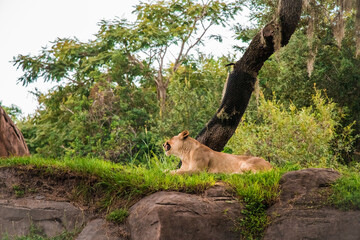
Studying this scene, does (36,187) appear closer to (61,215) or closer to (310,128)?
(61,215)

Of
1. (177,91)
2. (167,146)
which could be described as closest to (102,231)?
(167,146)

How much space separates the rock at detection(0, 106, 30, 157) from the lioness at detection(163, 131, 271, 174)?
4.39 meters

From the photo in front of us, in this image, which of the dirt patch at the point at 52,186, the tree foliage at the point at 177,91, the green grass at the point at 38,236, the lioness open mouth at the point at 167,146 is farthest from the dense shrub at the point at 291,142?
the green grass at the point at 38,236

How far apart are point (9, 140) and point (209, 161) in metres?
5.17

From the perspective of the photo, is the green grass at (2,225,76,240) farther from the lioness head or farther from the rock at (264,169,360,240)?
the rock at (264,169,360,240)

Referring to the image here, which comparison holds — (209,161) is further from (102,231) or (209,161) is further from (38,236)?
(38,236)

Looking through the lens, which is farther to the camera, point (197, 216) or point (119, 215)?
point (119, 215)

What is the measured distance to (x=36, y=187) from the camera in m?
8.43

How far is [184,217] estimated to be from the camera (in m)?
6.82

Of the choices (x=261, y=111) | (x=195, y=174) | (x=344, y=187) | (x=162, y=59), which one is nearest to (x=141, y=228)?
(x=195, y=174)

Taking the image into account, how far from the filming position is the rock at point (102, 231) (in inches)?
283

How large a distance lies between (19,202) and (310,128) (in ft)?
30.1

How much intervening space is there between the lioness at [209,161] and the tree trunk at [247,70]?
151cm

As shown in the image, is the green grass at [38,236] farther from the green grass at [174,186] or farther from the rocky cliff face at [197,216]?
the green grass at [174,186]
